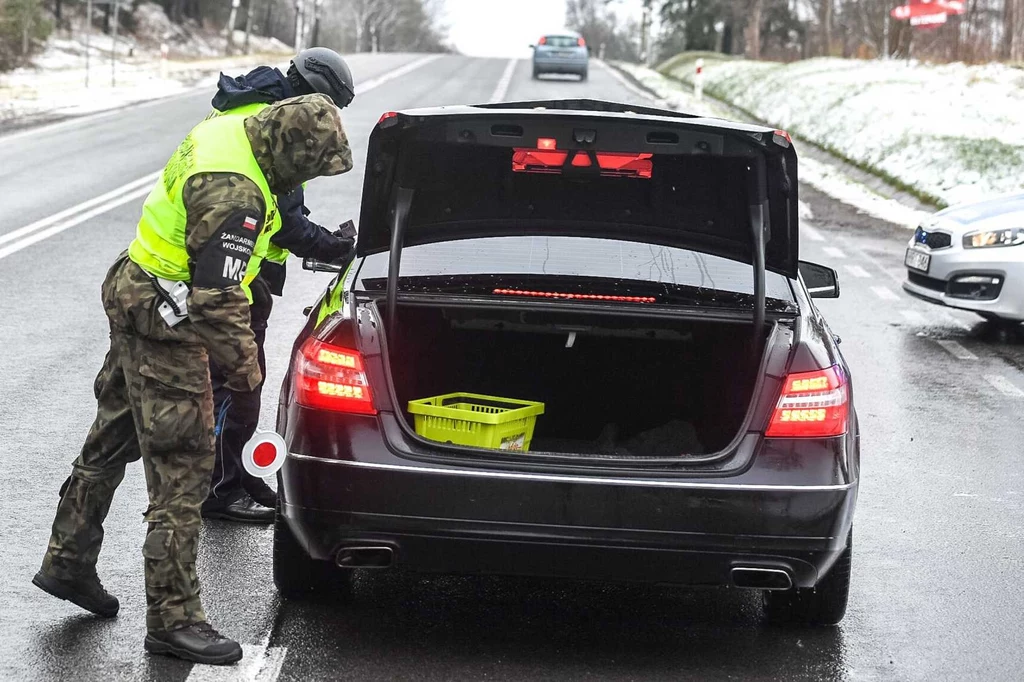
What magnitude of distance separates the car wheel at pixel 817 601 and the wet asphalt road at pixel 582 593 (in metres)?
0.05

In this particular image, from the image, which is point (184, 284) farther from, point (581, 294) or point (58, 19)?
point (58, 19)

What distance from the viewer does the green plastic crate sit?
4.61 meters

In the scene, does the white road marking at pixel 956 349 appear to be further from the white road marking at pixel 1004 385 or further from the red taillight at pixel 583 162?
the red taillight at pixel 583 162

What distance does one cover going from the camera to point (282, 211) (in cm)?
561

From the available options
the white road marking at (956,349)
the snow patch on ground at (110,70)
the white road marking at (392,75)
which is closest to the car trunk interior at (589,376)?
the white road marking at (956,349)

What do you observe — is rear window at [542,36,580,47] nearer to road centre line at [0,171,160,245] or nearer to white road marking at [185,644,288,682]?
road centre line at [0,171,160,245]

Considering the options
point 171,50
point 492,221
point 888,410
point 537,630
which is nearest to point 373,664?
point 537,630

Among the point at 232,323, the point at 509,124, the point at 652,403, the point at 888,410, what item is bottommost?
the point at 888,410

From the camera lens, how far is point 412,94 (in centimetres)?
3588

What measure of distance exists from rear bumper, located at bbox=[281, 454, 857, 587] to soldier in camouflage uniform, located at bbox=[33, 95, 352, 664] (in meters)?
0.38

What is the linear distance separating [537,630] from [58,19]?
5042cm

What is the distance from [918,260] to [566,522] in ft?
23.3

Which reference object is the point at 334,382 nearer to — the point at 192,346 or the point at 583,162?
the point at 192,346

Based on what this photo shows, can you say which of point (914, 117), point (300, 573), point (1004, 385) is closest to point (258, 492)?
point (300, 573)
